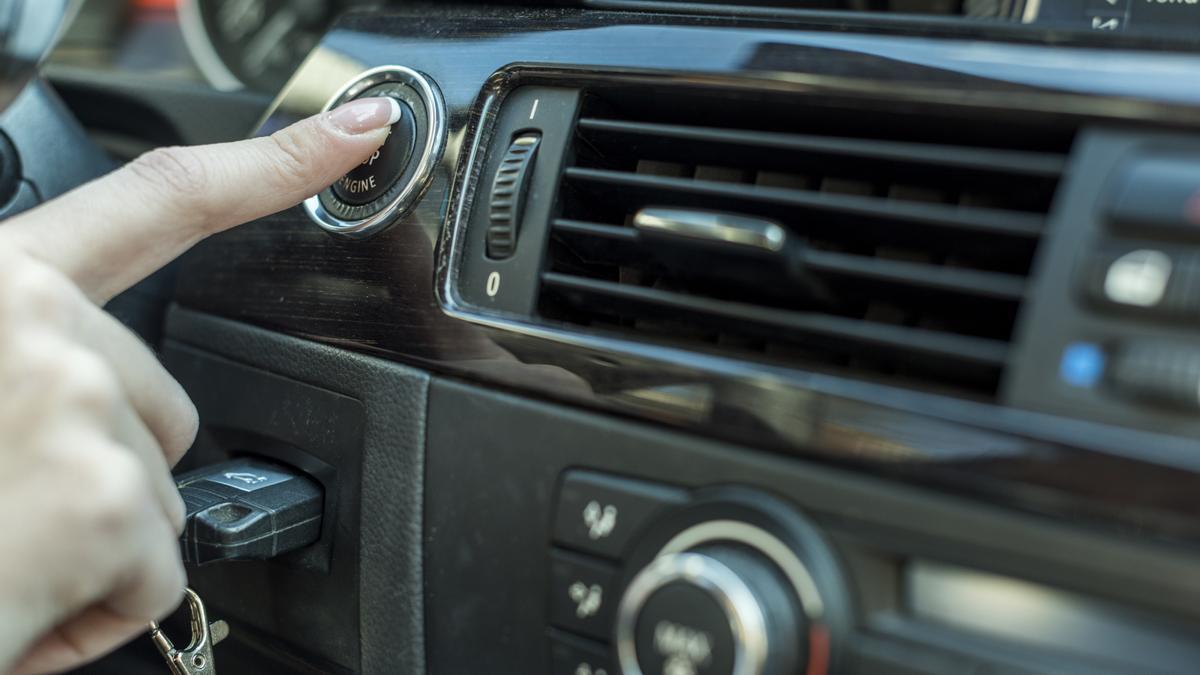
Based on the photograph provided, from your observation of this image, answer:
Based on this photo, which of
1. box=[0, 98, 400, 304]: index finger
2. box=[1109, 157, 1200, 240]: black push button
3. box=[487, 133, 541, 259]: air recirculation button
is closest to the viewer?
box=[1109, 157, 1200, 240]: black push button

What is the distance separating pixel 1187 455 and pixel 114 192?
727 millimetres

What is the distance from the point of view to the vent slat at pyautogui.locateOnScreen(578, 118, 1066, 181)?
2.32ft

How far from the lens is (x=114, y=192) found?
81 centimetres

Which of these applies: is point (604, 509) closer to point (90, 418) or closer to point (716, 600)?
point (716, 600)

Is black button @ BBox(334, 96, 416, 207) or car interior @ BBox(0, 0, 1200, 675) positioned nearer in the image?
car interior @ BBox(0, 0, 1200, 675)

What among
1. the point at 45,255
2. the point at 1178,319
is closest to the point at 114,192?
the point at 45,255

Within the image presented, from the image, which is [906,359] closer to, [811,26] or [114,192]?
[811,26]

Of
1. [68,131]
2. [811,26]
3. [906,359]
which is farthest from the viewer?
[68,131]

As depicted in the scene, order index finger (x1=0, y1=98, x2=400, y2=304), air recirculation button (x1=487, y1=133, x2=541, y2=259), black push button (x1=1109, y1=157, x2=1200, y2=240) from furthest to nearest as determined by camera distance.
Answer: air recirculation button (x1=487, y1=133, x2=541, y2=259) → index finger (x1=0, y1=98, x2=400, y2=304) → black push button (x1=1109, y1=157, x2=1200, y2=240)

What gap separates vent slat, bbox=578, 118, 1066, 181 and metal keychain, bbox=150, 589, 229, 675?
551 mm

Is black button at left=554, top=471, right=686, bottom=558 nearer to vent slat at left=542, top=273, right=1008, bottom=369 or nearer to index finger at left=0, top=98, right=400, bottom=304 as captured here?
vent slat at left=542, top=273, right=1008, bottom=369

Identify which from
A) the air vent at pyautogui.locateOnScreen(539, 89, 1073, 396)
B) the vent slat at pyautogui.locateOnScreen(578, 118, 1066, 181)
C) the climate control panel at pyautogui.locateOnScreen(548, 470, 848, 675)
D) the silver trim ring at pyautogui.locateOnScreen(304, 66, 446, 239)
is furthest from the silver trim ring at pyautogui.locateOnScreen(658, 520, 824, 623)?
the silver trim ring at pyautogui.locateOnScreen(304, 66, 446, 239)

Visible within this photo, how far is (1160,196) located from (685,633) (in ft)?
1.27

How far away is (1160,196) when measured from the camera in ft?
2.12
